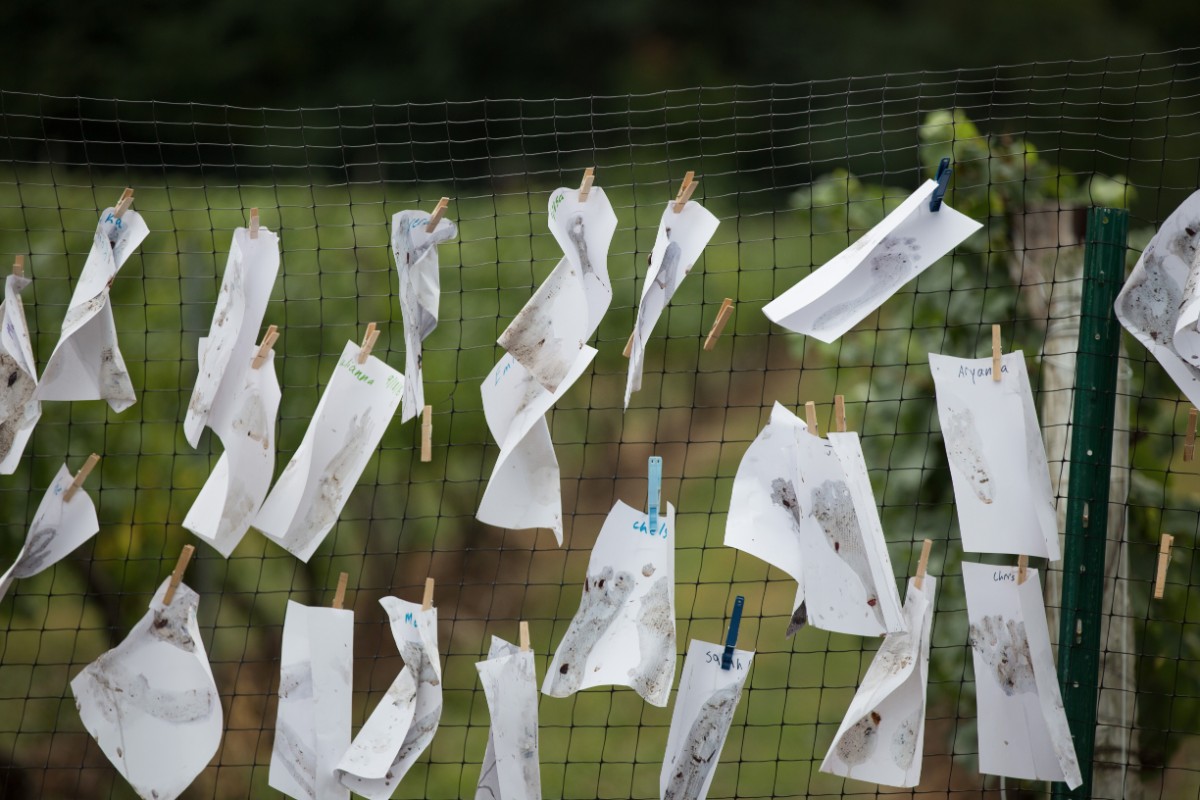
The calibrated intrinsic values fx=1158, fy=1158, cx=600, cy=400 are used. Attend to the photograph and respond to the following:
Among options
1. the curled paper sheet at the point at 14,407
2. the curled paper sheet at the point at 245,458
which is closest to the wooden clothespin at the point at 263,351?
the curled paper sheet at the point at 245,458

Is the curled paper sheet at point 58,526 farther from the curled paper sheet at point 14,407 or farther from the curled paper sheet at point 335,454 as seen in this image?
the curled paper sheet at point 335,454

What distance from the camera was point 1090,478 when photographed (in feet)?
3.72

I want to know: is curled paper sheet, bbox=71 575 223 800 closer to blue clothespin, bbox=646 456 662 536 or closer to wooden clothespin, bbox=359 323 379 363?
wooden clothespin, bbox=359 323 379 363

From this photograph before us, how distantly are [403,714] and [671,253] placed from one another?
0.49 metres

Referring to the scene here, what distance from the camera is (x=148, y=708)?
1108mm

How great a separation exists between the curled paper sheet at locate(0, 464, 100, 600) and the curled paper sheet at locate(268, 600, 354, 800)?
23 cm

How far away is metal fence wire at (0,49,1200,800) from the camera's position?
1289 mm

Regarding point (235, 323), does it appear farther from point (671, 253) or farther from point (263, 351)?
point (671, 253)

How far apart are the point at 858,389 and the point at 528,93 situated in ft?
10.4

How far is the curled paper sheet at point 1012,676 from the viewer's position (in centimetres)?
106

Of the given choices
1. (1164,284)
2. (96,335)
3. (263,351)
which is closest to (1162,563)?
(1164,284)

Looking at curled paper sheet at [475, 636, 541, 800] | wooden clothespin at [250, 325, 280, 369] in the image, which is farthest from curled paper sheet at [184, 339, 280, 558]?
curled paper sheet at [475, 636, 541, 800]

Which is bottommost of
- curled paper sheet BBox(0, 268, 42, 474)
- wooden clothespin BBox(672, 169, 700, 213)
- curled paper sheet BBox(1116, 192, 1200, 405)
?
curled paper sheet BBox(0, 268, 42, 474)

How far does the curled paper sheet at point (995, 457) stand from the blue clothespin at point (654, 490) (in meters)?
0.26
